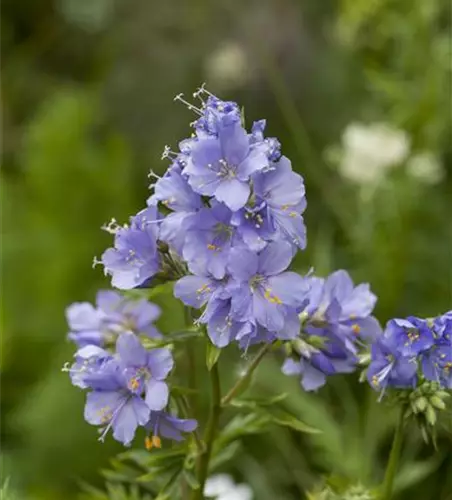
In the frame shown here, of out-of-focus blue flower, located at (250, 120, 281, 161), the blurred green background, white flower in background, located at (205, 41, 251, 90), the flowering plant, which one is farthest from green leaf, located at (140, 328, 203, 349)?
white flower in background, located at (205, 41, 251, 90)

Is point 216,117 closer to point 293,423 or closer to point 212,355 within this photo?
point 212,355

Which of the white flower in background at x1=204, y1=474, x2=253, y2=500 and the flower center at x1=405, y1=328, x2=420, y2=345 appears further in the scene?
the white flower in background at x1=204, y1=474, x2=253, y2=500

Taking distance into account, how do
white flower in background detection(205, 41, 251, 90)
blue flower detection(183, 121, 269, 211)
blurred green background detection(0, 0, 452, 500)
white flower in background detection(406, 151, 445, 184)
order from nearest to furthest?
1. blue flower detection(183, 121, 269, 211)
2. blurred green background detection(0, 0, 452, 500)
3. white flower in background detection(406, 151, 445, 184)
4. white flower in background detection(205, 41, 251, 90)

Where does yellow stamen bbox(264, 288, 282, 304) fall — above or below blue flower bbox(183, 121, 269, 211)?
below

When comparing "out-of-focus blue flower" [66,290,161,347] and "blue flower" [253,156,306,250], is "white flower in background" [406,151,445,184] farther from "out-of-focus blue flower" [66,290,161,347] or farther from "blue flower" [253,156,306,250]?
"blue flower" [253,156,306,250]

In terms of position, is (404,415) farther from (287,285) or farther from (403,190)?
(403,190)

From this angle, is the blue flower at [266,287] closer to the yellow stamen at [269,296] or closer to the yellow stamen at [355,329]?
the yellow stamen at [269,296]

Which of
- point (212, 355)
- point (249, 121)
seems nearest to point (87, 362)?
point (212, 355)
